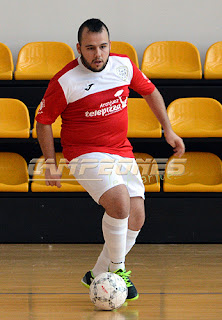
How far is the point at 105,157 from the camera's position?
2584 millimetres

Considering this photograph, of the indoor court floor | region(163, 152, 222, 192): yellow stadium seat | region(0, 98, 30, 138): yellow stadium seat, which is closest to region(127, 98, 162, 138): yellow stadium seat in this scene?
region(163, 152, 222, 192): yellow stadium seat

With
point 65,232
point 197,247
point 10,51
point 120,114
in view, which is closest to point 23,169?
point 65,232

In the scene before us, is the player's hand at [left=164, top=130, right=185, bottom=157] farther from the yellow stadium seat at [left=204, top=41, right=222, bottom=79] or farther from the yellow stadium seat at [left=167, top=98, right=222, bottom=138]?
the yellow stadium seat at [left=204, top=41, right=222, bottom=79]

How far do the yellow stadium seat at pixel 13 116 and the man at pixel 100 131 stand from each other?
1.77m

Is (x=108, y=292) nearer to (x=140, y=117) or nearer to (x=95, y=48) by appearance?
(x=95, y=48)

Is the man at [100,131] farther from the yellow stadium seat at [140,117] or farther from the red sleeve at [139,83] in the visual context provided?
the yellow stadium seat at [140,117]

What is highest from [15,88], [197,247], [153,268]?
[15,88]

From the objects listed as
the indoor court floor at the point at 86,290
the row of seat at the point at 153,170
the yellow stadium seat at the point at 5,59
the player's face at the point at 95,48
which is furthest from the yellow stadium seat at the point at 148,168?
the player's face at the point at 95,48

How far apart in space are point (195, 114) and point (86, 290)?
2162 millimetres

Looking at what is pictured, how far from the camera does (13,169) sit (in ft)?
14.6

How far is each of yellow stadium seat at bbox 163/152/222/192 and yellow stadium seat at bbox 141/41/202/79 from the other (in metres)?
0.87

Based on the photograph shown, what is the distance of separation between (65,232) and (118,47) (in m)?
1.76

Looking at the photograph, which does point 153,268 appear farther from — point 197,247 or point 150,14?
point 150,14

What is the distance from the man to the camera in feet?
8.24
